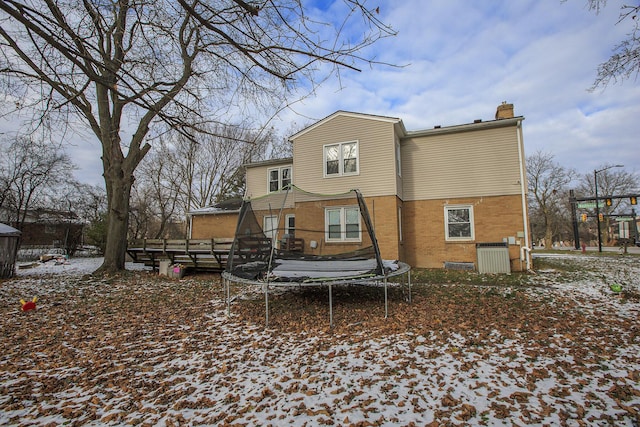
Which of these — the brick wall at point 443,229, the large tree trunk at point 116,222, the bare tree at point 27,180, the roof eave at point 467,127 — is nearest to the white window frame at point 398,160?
the roof eave at point 467,127

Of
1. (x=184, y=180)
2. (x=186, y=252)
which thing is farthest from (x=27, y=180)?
(x=186, y=252)

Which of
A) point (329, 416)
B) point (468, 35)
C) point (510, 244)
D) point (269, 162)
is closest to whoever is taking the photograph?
point (329, 416)

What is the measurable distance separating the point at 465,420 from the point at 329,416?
3.72 ft

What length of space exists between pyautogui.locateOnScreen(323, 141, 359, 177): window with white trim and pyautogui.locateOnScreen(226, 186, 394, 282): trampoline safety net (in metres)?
3.48

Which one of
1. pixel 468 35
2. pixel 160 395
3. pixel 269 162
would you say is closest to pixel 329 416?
pixel 160 395

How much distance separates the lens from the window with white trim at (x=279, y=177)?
1544 centimetres

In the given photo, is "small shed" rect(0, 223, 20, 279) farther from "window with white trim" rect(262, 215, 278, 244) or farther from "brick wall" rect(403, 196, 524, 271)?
"brick wall" rect(403, 196, 524, 271)

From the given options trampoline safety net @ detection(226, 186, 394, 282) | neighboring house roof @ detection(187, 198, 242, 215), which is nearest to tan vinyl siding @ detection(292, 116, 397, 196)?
trampoline safety net @ detection(226, 186, 394, 282)

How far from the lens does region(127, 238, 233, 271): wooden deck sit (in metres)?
9.88

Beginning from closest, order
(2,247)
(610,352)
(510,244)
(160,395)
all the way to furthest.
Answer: (160,395), (610,352), (2,247), (510,244)

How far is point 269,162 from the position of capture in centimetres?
1570

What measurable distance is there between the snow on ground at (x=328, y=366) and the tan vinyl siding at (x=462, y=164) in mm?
5889

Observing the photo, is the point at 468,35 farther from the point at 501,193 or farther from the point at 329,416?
the point at 501,193

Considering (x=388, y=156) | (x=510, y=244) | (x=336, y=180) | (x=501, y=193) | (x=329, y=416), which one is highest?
(x=388, y=156)
